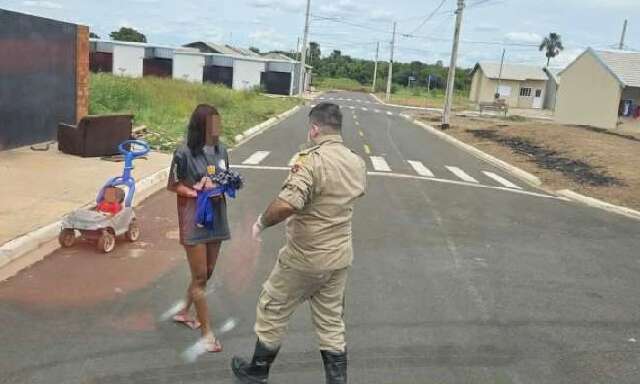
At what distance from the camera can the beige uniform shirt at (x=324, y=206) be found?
12.8 feet

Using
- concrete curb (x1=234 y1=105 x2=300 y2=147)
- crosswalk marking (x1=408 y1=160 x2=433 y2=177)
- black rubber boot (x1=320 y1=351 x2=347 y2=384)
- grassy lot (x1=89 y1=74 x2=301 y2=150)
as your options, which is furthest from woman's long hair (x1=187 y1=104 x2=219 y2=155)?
concrete curb (x1=234 y1=105 x2=300 y2=147)

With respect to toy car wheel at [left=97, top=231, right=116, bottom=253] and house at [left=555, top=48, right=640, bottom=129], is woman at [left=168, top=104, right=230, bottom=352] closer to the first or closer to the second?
toy car wheel at [left=97, top=231, right=116, bottom=253]

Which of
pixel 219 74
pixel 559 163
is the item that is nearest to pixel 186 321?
pixel 559 163

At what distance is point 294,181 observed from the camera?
3.81 metres

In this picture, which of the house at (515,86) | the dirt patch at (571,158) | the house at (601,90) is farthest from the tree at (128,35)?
the dirt patch at (571,158)

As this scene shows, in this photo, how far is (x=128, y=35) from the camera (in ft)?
400

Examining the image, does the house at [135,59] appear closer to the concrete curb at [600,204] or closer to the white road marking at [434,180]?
the white road marking at [434,180]

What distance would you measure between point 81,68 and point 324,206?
14.1 metres

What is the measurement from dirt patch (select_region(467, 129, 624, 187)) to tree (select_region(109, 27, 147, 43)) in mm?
102919

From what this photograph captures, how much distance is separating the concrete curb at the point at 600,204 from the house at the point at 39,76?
457 inches

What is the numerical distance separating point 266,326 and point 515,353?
214cm

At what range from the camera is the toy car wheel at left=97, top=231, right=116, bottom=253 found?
23.6 feet

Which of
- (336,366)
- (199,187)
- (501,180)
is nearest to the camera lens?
(336,366)

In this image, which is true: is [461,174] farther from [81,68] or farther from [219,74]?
[219,74]
